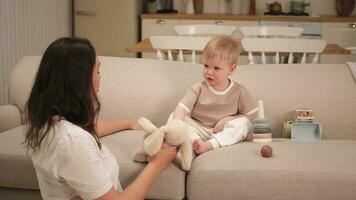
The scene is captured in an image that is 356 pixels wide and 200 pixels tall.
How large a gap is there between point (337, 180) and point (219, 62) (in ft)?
2.48

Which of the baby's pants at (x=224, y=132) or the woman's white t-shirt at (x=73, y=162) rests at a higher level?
the woman's white t-shirt at (x=73, y=162)

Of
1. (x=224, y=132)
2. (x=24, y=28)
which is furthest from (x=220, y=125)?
(x=24, y=28)

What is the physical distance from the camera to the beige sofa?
1.80 metres

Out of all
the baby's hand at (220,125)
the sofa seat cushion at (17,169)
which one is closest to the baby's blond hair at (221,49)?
the baby's hand at (220,125)

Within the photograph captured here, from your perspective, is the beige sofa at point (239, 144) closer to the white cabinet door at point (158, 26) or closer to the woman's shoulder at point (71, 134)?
the woman's shoulder at point (71, 134)

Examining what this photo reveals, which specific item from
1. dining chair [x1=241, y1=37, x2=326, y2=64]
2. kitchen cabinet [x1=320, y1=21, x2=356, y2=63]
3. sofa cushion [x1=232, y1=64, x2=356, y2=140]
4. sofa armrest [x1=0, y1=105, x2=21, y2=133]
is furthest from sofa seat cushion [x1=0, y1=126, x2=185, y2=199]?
kitchen cabinet [x1=320, y1=21, x2=356, y2=63]

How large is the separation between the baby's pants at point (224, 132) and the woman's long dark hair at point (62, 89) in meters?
0.92

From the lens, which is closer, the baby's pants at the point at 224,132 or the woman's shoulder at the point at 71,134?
the woman's shoulder at the point at 71,134

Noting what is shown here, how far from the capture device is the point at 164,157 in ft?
5.72

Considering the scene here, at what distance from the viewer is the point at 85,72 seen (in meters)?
1.31

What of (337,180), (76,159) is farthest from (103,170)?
(337,180)

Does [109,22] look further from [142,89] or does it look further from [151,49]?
[142,89]

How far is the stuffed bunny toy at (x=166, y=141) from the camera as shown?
1736mm

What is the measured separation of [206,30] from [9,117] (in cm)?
170
